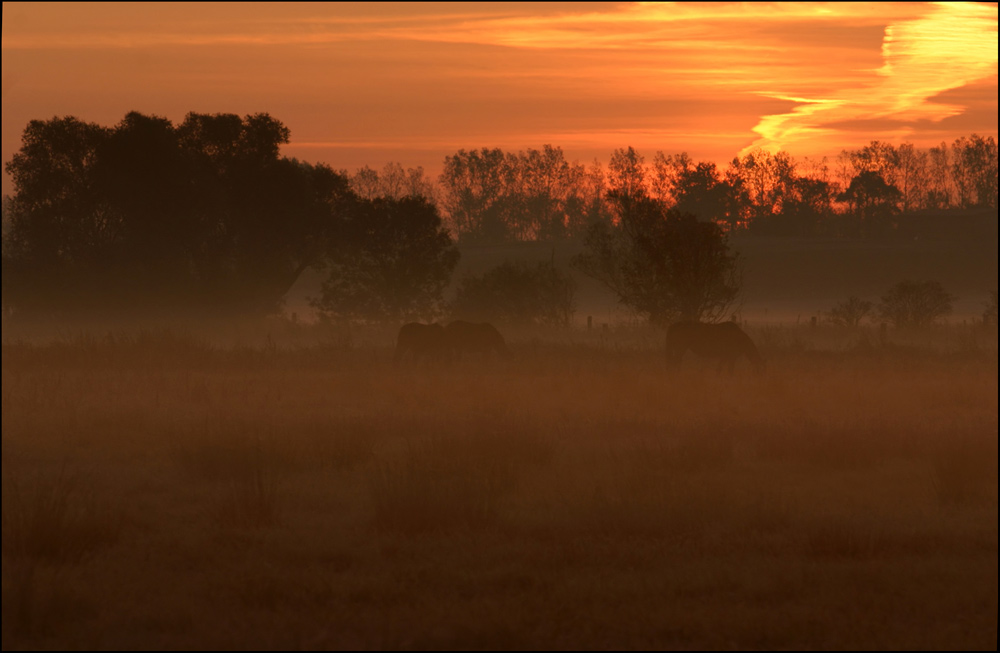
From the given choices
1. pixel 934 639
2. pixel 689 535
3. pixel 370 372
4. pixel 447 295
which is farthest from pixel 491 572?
pixel 447 295

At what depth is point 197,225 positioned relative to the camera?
109ft

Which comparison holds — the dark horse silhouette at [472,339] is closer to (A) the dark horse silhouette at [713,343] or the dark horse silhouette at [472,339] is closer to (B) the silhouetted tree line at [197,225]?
(A) the dark horse silhouette at [713,343]

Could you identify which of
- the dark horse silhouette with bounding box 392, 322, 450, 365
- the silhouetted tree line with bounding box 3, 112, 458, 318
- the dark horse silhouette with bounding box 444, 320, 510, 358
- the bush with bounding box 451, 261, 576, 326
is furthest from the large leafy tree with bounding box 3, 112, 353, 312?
the dark horse silhouette with bounding box 444, 320, 510, 358

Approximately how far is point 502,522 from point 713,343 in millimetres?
12224

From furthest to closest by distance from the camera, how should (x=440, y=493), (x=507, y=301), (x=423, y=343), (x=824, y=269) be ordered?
(x=824, y=269) → (x=507, y=301) → (x=423, y=343) → (x=440, y=493)

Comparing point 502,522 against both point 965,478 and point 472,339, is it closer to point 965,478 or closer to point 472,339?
point 965,478

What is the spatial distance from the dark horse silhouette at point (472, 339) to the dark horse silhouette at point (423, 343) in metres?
0.20

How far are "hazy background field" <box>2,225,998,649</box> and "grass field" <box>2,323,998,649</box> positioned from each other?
31 millimetres

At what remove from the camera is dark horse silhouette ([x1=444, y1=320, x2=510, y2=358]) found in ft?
74.0

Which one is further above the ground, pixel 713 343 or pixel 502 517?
pixel 502 517

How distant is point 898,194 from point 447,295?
45076 millimetres

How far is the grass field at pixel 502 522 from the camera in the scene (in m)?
6.19

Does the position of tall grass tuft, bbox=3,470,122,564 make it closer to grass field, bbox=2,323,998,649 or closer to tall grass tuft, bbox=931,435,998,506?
grass field, bbox=2,323,998,649

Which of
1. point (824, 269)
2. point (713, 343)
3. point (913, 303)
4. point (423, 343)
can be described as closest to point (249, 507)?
point (713, 343)
